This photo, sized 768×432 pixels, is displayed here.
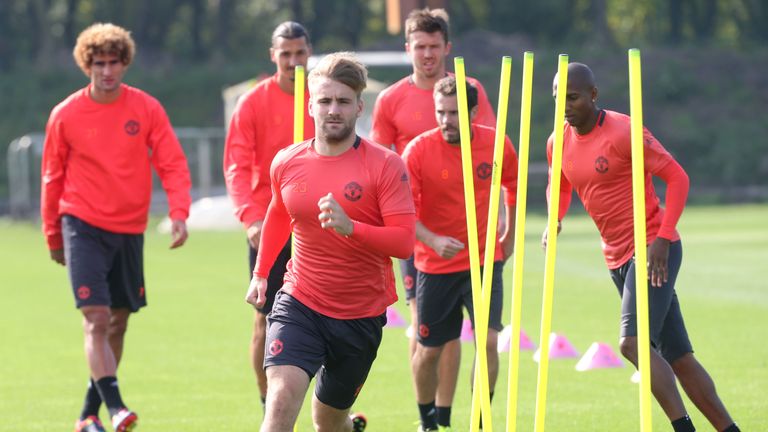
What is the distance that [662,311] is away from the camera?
7035 millimetres

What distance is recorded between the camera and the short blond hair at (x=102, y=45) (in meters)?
8.46

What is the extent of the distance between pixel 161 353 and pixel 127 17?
53.6m

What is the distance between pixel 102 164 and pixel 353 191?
9.37ft

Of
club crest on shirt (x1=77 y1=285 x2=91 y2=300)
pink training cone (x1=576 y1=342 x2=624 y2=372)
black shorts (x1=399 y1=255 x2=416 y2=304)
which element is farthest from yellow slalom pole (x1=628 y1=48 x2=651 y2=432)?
pink training cone (x1=576 y1=342 x2=624 y2=372)

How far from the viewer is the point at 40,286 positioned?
1902 centimetres

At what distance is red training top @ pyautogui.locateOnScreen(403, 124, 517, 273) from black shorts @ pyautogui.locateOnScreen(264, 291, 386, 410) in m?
1.60

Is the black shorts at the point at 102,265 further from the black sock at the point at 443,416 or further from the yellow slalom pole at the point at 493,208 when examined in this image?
the yellow slalom pole at the point at 493,208

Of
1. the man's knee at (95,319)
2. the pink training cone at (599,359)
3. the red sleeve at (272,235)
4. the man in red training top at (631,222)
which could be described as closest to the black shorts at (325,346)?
the red sleeve at (272,235)

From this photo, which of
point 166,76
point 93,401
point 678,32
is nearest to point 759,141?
point 678,32

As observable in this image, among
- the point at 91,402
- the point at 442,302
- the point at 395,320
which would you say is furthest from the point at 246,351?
the point at 442,302

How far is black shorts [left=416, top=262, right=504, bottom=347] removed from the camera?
26.9ft

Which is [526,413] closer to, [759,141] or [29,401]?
[29,401]

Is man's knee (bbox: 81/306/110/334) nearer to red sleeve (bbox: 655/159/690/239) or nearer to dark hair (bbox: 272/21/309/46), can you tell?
dark hair (bbox: 272/21/309/46)

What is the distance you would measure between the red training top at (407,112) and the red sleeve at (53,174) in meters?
1.88
